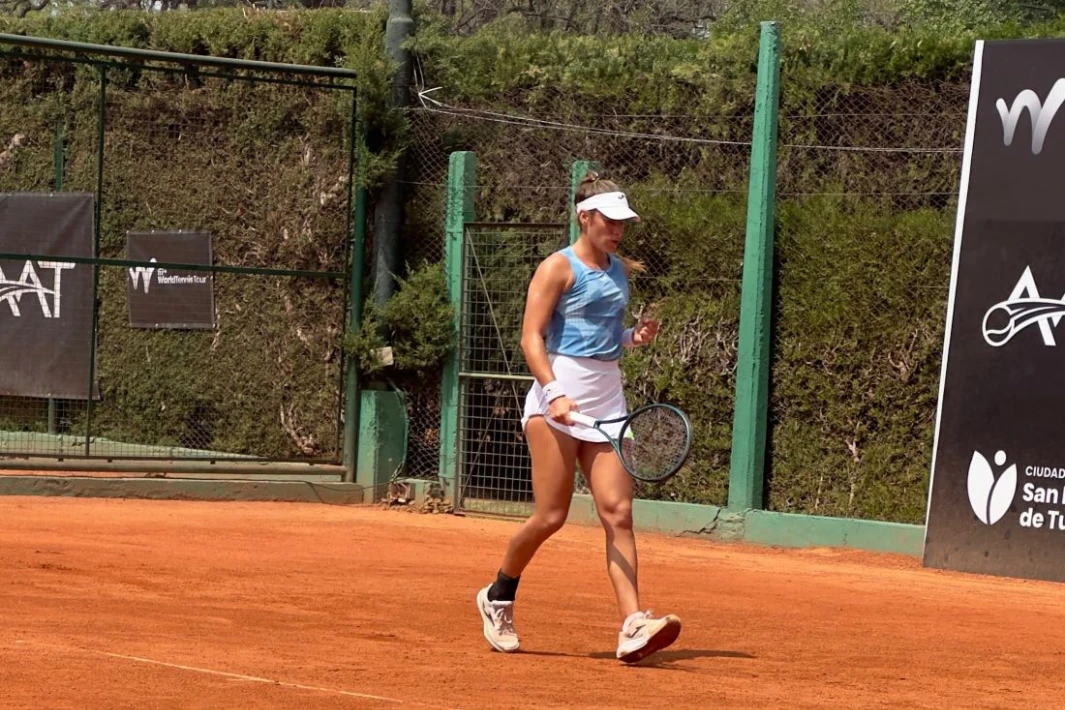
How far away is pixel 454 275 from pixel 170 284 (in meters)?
2.50

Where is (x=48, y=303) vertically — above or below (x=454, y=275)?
below

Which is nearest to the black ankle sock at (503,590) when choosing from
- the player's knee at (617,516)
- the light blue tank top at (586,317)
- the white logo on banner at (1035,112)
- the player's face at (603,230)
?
the player's knee at (617,516)

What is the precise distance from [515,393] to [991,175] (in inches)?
163

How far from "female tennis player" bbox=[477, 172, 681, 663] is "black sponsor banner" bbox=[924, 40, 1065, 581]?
14.4ft

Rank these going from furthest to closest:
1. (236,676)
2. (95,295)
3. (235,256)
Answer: (235,256)
(95,295)
(236,676)

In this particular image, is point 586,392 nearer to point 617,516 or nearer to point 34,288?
point 617,516

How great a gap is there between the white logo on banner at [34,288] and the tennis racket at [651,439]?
23.3 ft

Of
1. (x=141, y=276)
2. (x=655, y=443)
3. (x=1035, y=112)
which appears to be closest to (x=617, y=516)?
(x=655, y=443)

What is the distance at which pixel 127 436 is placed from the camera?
13.8 meters

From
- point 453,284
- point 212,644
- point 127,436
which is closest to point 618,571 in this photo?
point 212,644

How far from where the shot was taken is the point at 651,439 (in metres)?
7.38

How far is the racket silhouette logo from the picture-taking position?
1029cm

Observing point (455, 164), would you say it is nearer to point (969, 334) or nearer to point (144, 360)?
point (144, 360)

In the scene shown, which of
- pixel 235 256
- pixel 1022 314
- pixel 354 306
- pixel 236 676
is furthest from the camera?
pixel 235 256
